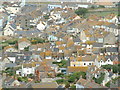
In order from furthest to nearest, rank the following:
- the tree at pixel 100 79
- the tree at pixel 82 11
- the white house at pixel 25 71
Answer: the tree at pixel 82 11 < the white house at pixel 25 71 < the tree at pixel 100 79

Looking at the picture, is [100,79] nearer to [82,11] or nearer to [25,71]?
[25,71]

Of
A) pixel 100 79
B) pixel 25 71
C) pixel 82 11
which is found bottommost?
pixel 25 71

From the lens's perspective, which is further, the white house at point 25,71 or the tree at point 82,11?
the tree at point 82,11

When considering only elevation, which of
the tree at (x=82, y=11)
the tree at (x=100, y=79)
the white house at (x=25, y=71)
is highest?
the tree at (x=82, y=11)

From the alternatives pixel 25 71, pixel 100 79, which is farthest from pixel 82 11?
pixel 100 79

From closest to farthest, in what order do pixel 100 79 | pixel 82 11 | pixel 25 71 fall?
pixel 100 79 < pixel 25 71 < pixel 82 11

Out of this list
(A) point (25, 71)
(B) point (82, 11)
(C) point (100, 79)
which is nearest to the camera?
(C) point (100, 79)

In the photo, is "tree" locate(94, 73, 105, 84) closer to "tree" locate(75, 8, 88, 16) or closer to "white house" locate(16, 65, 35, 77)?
"white house" locate(16, 65, 35, 77)

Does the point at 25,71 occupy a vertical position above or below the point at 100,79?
below

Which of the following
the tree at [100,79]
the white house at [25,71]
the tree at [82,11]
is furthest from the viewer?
the tree at [82,11]

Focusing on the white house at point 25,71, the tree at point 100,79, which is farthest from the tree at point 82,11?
the tree at point 100,79

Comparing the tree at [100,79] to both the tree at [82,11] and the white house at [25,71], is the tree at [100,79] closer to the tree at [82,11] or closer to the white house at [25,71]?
the white house at [25,71]
